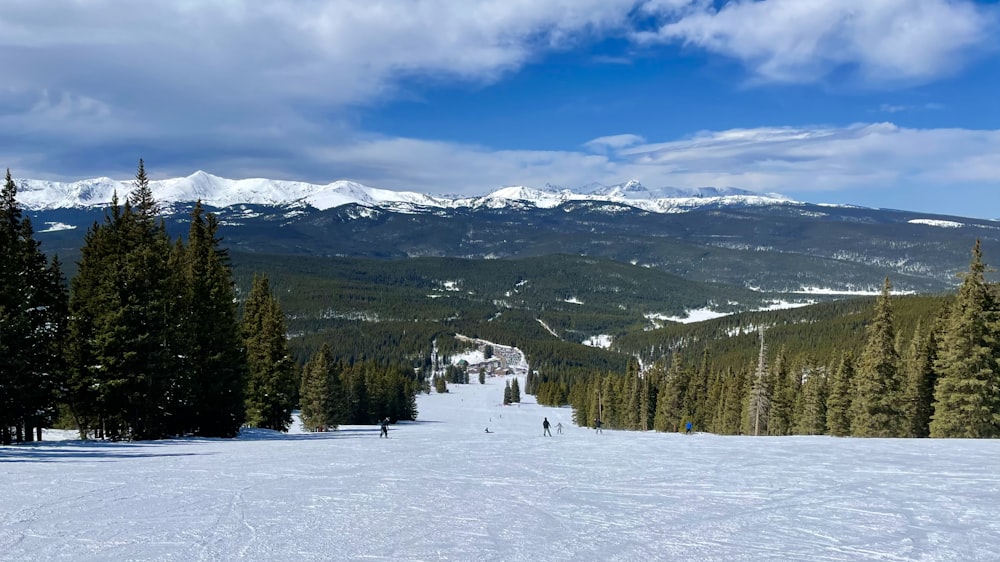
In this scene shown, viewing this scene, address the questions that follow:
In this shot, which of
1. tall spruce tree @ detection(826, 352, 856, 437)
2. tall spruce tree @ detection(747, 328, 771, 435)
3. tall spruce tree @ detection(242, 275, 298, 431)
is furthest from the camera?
tall spruce tree @ detection(747, 328, 771, 435)

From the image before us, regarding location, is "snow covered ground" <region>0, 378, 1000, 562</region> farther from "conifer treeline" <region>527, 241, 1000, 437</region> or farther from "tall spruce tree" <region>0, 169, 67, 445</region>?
"conifer treeline" <region>527, 241, 1000, 437</region>

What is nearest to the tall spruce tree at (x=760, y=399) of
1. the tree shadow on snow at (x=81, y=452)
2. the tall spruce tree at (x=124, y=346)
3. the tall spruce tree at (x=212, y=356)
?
the tall spruce tree at (x=212, y=356)

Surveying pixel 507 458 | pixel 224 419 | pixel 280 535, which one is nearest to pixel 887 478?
pixel 507 458

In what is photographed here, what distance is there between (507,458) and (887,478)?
12.1 m

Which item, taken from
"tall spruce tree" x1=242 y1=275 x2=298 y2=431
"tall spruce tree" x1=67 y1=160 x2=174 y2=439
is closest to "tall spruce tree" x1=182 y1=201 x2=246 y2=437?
"tall spruce tree" x1=67 y1=160 x2=174 y2=439

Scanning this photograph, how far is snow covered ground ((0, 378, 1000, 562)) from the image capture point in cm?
1130

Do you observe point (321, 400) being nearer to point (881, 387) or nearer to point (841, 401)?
point (841, 401)

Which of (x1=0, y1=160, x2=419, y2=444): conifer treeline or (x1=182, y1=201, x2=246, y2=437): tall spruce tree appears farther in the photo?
(x1=182, y1=201, x2=246, y2=437): tall spruce tree

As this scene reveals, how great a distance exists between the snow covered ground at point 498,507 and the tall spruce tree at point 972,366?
24.1 meters

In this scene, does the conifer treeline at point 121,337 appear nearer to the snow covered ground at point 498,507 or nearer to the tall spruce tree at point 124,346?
the tall spruce tree at point 124,346

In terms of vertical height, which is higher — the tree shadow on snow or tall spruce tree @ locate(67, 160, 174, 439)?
tall spruce tree @ locate(67, 160, 174, 439)

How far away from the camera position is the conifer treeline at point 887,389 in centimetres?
4694

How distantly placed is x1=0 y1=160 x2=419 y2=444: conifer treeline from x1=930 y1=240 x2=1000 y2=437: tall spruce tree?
45.9 meters

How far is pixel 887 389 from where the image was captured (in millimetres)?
54469
